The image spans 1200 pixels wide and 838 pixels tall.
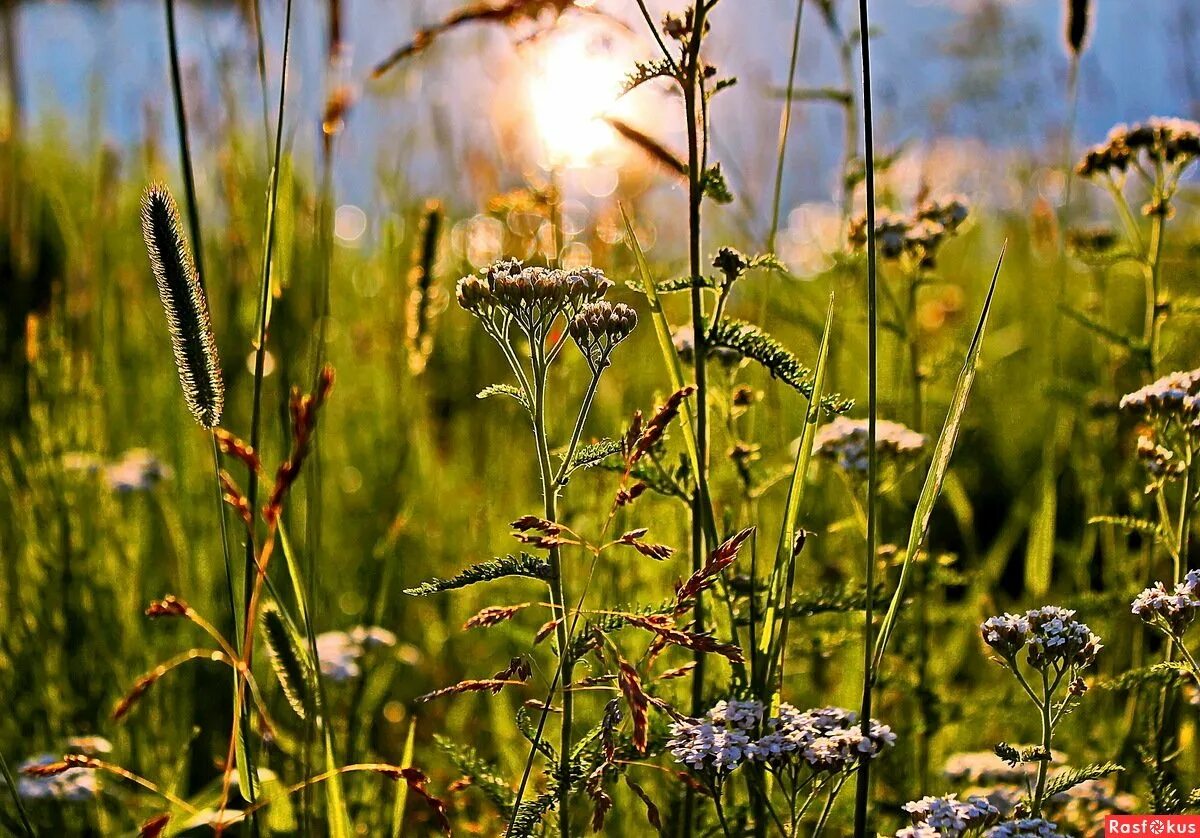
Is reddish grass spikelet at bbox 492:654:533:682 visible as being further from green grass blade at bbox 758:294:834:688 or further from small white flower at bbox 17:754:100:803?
small white flower at bbox 17:754:100:803

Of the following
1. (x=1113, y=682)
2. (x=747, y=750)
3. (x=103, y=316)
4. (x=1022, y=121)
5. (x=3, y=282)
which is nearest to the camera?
(x=747, y=750)

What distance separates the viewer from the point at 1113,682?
4.30ft

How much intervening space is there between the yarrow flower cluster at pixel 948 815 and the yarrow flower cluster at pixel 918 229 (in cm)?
102

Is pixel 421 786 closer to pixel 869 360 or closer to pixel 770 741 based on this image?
pixel 770 741

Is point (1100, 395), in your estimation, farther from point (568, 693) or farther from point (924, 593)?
point (568, 693)

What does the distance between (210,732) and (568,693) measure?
1446mm

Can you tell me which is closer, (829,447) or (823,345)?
(823,345)

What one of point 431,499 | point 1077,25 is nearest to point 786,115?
point 1077,25

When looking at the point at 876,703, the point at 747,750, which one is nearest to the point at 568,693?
the point at 747,750

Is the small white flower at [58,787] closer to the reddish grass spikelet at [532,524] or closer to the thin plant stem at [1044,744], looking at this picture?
the reddish grass spikelet at [532,524]

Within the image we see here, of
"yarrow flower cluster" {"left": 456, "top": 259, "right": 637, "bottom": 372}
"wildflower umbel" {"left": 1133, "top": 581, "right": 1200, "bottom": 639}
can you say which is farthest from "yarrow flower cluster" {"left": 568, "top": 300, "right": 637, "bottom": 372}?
"wildflower umbel" {"left": 1133, "top": 581, "right": 1200, "bottom": 639}

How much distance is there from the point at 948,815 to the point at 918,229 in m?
1.06

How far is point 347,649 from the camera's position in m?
1.91

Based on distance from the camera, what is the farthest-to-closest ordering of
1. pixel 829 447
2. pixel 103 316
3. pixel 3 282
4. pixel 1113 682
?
pixel 3 282, pixel 103 316, pixel 829 447, pixel 1113 682
